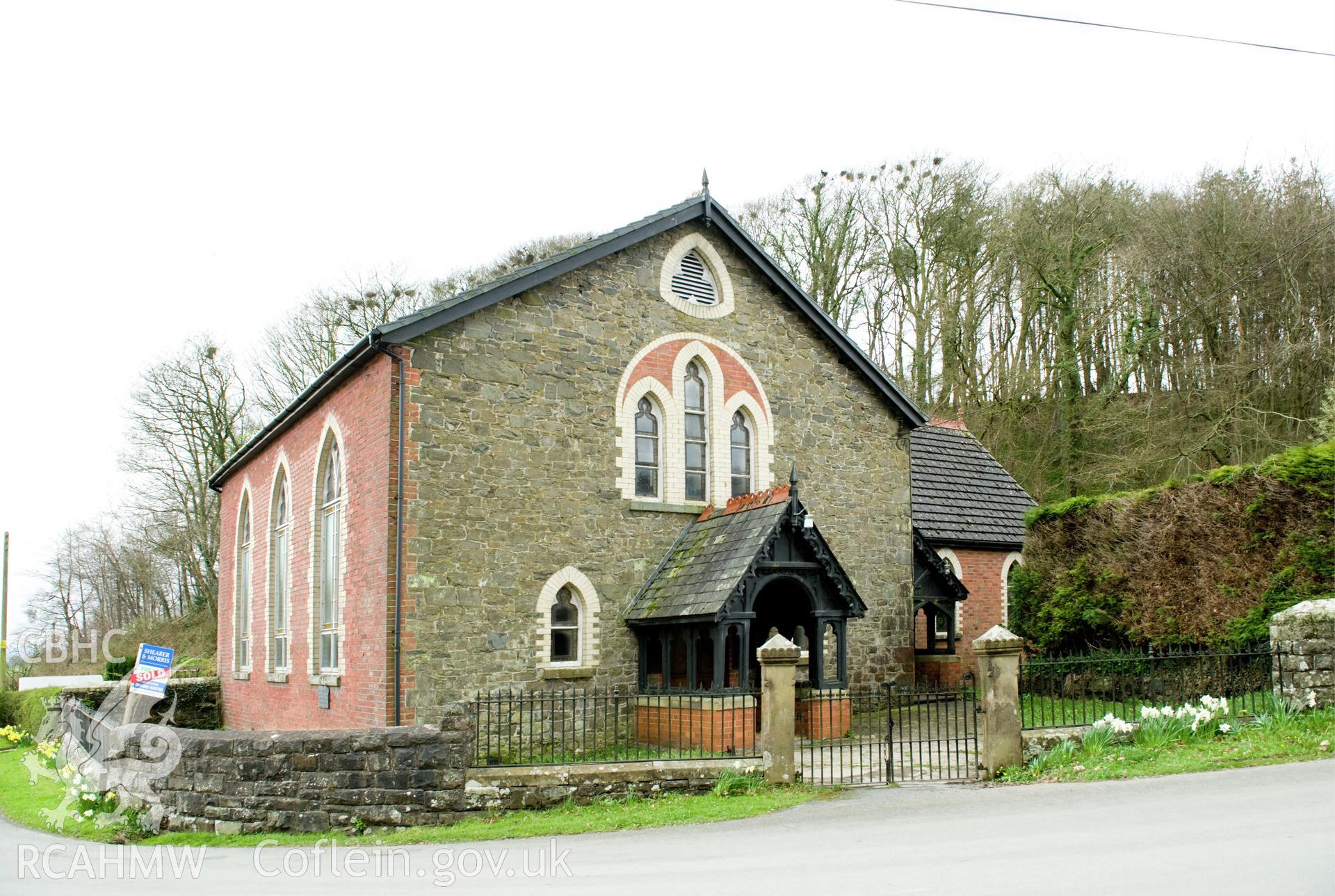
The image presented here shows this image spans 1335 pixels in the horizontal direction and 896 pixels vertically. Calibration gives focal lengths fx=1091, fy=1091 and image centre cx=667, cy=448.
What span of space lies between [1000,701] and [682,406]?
710 cm

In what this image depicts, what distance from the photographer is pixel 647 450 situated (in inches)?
671

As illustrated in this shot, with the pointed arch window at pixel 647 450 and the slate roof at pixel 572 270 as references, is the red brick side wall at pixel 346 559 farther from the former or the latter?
the pointed arch window at pixel 647 450

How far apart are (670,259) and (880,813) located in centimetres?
971

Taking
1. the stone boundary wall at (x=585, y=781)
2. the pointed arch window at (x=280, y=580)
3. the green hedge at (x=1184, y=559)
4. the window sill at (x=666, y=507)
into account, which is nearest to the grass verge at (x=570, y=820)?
the stone boundary wall at (x=585, y=781)

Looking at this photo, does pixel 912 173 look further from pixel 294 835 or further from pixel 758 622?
pixel 294 835

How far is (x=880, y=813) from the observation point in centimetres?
1052

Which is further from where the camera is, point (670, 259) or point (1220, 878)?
point (670, 259)

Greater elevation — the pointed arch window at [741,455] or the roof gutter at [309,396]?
the roof gutter at [309,396]

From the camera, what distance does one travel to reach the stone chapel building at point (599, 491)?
14602mm

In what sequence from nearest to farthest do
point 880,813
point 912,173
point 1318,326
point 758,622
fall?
1. point 880,813
2. point 758,622
3. point 1318,326
4. point 912,173

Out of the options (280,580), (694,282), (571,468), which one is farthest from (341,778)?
(280,580)

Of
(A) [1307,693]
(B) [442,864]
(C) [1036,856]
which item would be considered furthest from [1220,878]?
(A) [1307,693]

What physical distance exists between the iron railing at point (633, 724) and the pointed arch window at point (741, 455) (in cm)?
374

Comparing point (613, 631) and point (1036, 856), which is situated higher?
point (613, 631)
